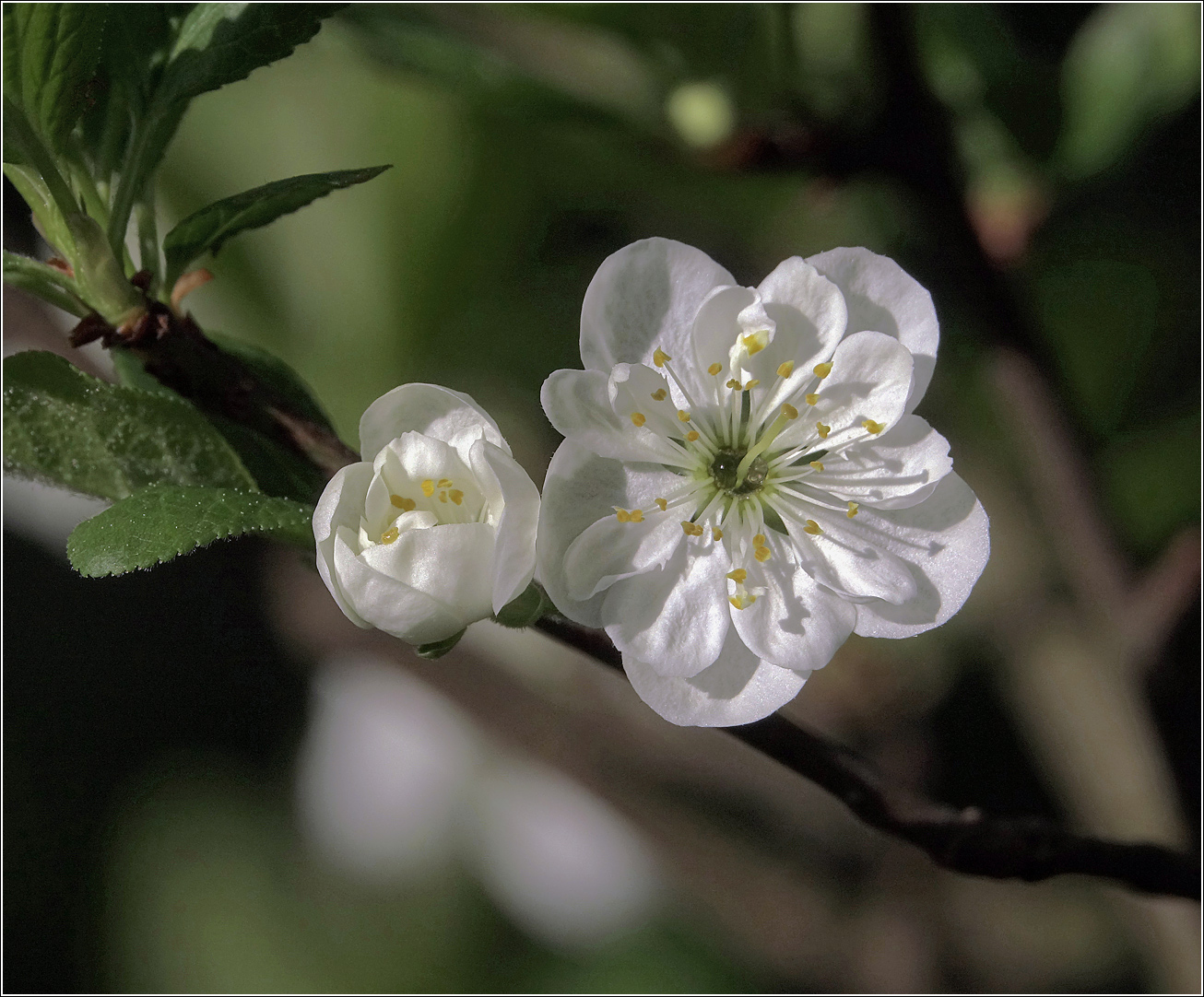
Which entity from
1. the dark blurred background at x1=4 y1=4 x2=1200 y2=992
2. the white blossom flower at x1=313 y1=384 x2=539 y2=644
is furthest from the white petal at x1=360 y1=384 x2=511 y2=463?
the dark blurred background at x1=4 y1=4 x2=1200 y2=992

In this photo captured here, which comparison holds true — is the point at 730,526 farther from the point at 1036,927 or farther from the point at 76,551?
the point at 1036,927

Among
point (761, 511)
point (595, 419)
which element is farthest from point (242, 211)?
point (761, 511)

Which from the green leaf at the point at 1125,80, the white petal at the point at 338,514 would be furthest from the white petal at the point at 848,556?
the green leaf at the point at 1125,80

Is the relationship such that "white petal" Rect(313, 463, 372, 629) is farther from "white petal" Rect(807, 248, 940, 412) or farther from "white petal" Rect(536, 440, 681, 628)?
"white petal" Rect(807, 248, 940, 412)

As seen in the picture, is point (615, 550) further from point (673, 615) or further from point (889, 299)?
point (889, 299)

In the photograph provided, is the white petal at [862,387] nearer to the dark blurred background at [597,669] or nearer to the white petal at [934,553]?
the white petal at [934,553]
